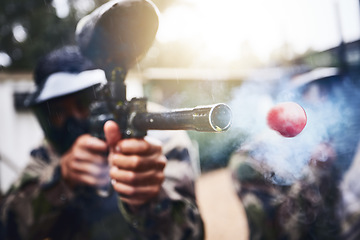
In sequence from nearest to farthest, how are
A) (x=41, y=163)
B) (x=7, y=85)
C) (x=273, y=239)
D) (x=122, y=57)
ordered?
(x=122, y=57), (x=273, y=239), (x=41, y=163), (x=7, y=85)

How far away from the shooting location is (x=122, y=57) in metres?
1.44

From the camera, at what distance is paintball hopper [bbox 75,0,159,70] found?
1.23 metres

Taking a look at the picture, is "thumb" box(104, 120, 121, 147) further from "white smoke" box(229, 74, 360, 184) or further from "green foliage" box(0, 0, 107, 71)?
"green foliage" box(0, 0, 107, 71)

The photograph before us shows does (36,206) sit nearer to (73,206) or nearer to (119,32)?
(73,206)

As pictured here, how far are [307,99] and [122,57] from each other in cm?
121

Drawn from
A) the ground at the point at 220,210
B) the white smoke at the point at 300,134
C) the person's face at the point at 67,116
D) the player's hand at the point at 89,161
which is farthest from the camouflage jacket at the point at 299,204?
the ground at the point at 220,210

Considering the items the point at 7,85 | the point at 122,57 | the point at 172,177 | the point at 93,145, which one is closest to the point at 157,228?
the point at 172,177

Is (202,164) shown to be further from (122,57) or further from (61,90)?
(122,57)

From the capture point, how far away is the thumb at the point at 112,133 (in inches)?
56.6

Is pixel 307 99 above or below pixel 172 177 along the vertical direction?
above

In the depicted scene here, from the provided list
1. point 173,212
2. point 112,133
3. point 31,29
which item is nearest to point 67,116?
point 112,133

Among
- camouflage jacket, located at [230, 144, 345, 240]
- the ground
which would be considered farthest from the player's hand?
the ground

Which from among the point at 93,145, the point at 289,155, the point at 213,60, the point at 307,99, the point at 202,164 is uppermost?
the point at 213,60

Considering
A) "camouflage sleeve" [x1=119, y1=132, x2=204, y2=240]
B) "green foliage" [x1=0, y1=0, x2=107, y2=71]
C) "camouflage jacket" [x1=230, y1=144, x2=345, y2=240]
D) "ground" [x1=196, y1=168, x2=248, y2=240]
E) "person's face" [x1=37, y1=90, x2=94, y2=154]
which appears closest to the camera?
"camouflage sleeve" [x1=119, y1=132, x2=204, y2=240]
